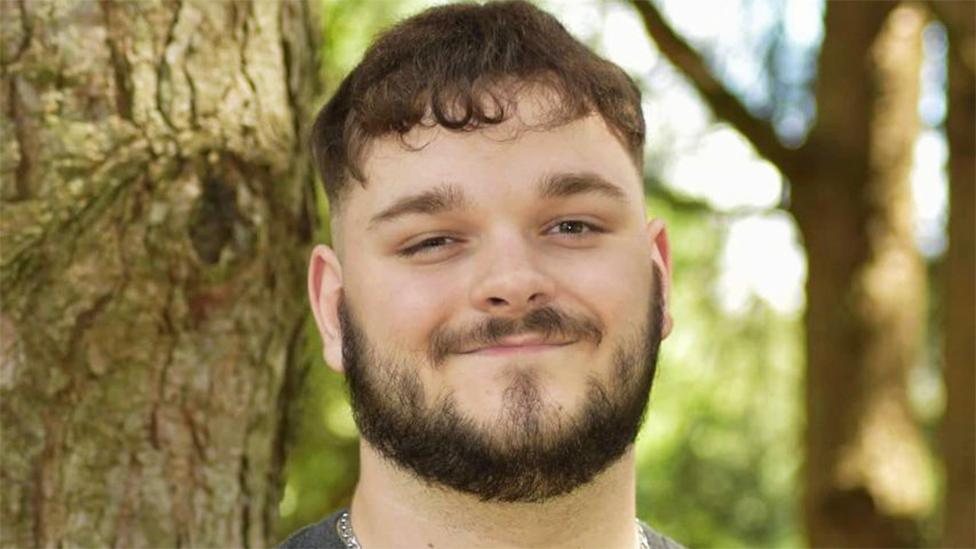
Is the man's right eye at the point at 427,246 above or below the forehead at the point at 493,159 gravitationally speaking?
below

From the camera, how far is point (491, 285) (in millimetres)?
2418

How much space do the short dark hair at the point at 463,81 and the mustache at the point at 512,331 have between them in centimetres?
33

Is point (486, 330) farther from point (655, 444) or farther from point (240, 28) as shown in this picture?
point (655, 444)

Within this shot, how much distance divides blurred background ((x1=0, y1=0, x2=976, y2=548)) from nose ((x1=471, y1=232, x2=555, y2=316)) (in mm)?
651

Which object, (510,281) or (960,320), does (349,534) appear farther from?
(960,320)

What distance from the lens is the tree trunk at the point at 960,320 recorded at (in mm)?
5555

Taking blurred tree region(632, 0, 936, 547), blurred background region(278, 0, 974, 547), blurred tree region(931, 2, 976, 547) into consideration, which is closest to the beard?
blurred background region(278, 0, 974, 547)

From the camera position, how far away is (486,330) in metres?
2.42

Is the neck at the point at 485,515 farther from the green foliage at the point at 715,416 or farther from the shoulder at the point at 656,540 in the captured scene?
the green foliage at the point at 715,416

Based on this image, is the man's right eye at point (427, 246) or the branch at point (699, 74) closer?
the man's right eye at point (427, 246)

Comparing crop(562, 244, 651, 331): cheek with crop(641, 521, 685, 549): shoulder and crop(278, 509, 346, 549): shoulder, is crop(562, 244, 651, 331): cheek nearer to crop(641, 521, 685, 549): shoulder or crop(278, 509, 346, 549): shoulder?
crop(641, 521, 685, 549): shoulder

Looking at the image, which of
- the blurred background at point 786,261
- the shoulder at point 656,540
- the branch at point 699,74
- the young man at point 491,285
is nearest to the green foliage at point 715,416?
the blurred background at point 786,261

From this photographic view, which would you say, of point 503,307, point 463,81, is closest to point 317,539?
point 503,307

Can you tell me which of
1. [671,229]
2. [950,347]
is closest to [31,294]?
[950,347]
